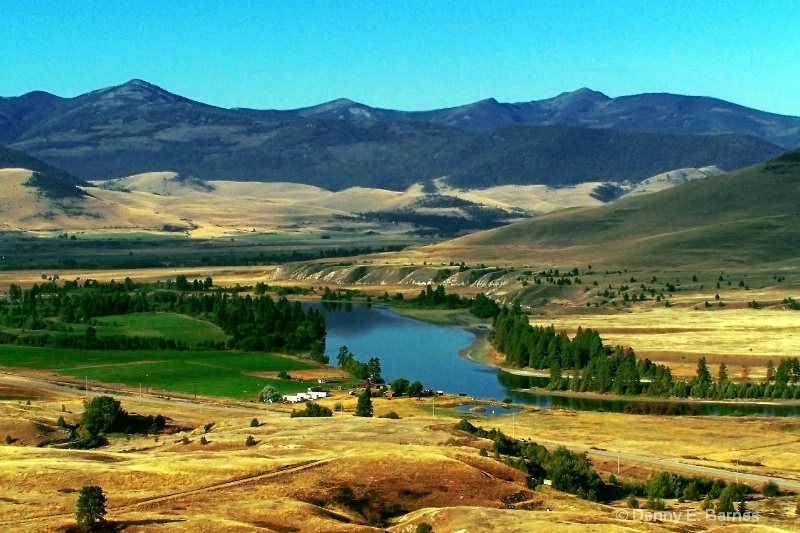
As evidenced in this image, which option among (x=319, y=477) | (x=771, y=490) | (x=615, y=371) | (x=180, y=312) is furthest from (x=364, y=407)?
(x=180, y=312)

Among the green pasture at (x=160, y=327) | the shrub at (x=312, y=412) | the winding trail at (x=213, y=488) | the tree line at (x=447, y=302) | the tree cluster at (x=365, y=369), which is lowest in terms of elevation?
the winding trail at (x=213, y=488)

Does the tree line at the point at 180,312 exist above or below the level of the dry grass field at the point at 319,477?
above

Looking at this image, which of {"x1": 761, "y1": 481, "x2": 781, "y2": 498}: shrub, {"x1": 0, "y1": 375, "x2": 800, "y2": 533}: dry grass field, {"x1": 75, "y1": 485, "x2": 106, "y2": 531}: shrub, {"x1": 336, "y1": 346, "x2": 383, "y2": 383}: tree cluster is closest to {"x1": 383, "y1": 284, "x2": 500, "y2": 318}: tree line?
{"x1": 336, "y1": 346, "x2": 383, "y2": 383}: tree cluster

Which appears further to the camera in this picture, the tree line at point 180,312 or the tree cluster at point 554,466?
the tree line at point 180,312

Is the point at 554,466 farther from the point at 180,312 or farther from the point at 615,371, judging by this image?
the point at 180,312

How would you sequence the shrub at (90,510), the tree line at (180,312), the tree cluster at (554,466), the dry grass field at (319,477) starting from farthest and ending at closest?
the tree line at (180,312) → the tree cluster at (554,466) → the dry grass field at (319,477) → the shrub at (90,510)

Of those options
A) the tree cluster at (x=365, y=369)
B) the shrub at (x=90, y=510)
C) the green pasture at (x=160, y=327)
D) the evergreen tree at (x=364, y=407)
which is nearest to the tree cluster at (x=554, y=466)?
the evergreen tree at (x=364, y=407)

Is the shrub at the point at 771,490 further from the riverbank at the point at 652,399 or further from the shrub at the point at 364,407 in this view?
the riverbank at the point at 652,399
